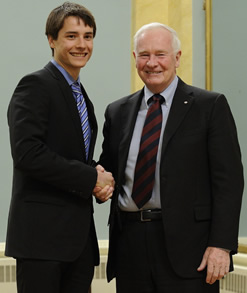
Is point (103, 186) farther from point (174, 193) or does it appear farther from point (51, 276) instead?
point (51, 276)

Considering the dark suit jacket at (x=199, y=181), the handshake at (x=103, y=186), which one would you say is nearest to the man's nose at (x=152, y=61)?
the dark suit jacket at (x=199, y=181)

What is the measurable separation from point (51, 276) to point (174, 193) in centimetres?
69

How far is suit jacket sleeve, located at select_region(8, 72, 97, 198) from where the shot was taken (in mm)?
2502

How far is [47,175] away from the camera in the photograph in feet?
8.21

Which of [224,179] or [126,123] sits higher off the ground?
[126,123]

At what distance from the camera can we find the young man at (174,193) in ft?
8.81

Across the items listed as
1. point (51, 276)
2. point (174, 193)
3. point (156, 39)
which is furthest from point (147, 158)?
point (51, 276)

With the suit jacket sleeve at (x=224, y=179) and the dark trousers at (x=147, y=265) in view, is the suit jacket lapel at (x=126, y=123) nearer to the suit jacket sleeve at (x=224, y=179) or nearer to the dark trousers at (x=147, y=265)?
the dark trousers at (x=147, y=265)

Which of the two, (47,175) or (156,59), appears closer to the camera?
(47,175)

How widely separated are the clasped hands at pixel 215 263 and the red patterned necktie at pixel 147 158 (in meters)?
0.39

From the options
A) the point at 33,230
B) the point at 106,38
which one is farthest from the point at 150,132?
the point at 106,38

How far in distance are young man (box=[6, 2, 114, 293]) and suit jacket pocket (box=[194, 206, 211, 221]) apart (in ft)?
1.39

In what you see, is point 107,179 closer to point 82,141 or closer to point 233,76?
point 82,141

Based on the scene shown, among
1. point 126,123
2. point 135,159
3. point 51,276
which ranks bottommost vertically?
point 51,276
